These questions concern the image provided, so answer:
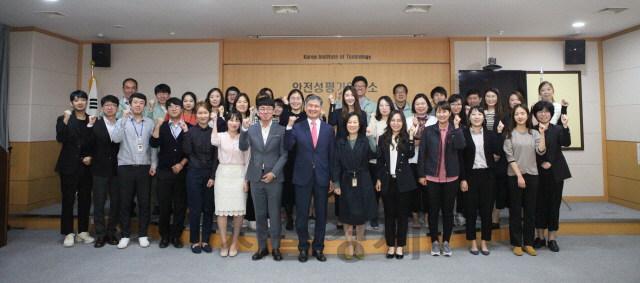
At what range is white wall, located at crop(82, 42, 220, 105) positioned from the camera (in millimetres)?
6531

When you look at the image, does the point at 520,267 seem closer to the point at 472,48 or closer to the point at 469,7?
the point at 469,7

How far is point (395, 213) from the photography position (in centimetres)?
364

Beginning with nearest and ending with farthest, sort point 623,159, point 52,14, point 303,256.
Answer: point 303,256, point 52,14, point 623,159

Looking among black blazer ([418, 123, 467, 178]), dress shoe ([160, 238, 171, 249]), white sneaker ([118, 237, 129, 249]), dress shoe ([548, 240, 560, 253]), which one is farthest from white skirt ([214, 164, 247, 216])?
dress shoe ([548, 240, 560, 253])

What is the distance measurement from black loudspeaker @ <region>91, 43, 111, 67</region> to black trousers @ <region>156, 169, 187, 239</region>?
388 cm

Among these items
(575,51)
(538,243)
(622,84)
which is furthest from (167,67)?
(622,84)

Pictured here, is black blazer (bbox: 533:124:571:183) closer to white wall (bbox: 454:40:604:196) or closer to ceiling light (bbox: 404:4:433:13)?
ceiling light (bbox: 404:4:433:13)

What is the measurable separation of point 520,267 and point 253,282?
2.79m

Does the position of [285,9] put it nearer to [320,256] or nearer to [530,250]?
[320,256]

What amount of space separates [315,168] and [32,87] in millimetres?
5527

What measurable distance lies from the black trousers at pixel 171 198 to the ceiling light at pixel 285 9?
2.73 meters

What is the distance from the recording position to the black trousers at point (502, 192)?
4100 millimetres

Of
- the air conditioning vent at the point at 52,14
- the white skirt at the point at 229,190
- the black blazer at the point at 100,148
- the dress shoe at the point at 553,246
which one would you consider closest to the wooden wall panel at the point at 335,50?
the air conditioning vent at the point at 52,14

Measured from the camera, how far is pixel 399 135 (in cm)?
355
